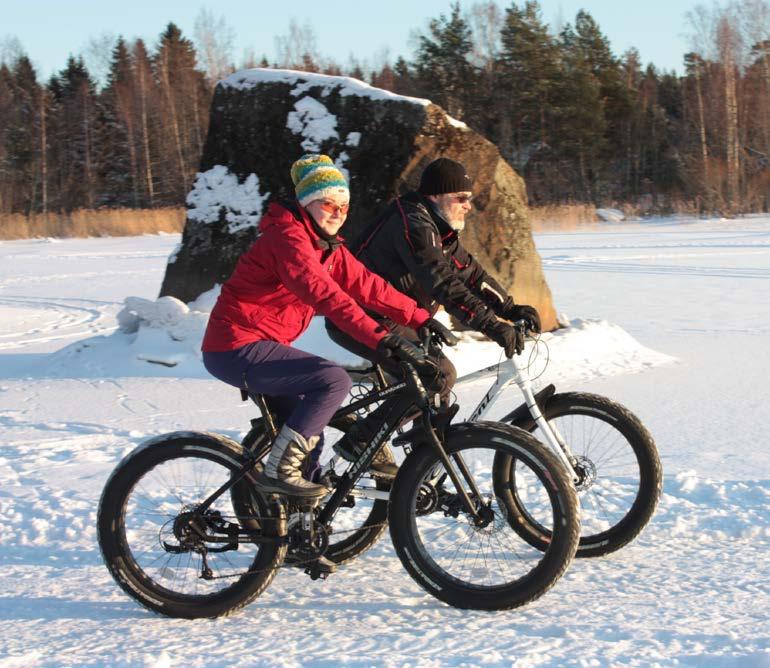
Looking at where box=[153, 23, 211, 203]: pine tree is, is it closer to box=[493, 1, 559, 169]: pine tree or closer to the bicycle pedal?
box=[493, 1, 559, 169]: pine tree

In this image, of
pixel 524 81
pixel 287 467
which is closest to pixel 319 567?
pixel 287 467

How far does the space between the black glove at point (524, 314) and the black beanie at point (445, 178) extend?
1.90 feet

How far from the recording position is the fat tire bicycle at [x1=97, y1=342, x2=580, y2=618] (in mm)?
3307

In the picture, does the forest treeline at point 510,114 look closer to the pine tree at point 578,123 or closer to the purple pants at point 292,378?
the pine tree at point 578,123

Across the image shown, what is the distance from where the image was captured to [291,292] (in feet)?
11.0

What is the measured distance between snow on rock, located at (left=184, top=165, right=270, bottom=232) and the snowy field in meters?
0.94

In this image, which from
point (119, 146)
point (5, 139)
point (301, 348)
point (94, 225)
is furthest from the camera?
point (119, 146)

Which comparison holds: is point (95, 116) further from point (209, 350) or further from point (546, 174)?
point (209, 350)

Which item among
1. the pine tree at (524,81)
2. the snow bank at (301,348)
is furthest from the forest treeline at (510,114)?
the snow bank at (301,348)

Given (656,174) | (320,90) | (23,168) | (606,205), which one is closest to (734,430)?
(320,90)

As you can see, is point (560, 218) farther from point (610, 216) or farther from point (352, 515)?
point (352, 515)

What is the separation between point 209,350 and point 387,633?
1.17 meters

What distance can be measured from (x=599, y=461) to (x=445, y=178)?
54.3 inches

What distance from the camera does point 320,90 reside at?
888 centimetres
